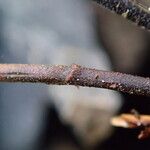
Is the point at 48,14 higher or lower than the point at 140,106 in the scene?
higher

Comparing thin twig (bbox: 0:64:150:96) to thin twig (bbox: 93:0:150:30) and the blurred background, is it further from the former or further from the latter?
the blurred background

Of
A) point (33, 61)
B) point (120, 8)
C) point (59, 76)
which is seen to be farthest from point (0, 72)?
point (33, 61)

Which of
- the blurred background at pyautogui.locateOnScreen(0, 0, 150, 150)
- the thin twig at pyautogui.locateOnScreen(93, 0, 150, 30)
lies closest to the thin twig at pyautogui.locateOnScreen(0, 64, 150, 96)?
the thin twig at pyautogui.locateOnScreen(93, 0, 150, 30)

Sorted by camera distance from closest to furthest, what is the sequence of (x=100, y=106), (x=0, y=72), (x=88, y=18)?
(x=0, y=72), (x=100, y=106), (x=88, y=18)

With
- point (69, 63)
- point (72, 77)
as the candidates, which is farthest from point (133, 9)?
point (69, 63)

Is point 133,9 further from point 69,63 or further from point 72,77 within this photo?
point 69,63

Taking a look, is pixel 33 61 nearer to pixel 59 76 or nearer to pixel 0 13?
pixel 0 13

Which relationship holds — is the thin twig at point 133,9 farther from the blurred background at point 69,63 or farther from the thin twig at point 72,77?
the blurred background at point 69,63

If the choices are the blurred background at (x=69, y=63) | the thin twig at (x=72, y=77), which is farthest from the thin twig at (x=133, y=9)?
the blurred background at (x=69, y=63)
